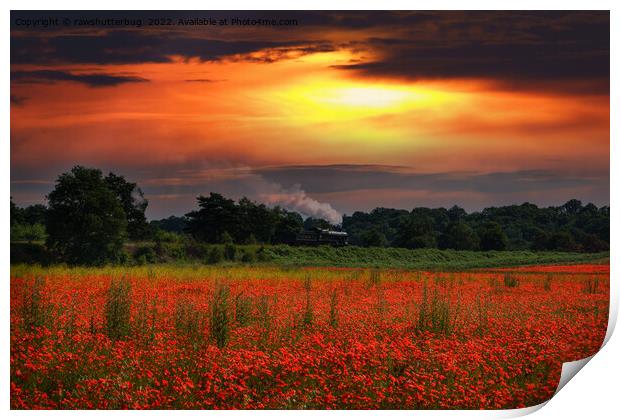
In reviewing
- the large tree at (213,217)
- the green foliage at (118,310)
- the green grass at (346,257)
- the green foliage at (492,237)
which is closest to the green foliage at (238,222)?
the large tree at (213,217)

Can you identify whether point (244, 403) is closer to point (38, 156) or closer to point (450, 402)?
point (450, 402)

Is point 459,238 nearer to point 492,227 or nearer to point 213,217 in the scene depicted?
point 492,227

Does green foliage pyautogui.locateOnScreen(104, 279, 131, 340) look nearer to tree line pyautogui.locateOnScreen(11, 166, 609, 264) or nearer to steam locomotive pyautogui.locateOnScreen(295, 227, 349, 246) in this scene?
tree line pyautogui.locateOnScreen(11, 166, 609, 264)

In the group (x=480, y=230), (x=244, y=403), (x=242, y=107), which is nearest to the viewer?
(x=244, y=403)

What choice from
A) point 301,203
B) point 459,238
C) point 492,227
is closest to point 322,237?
point 301,203

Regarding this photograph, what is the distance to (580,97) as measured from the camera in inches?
304

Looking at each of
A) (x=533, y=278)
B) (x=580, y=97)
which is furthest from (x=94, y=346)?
(x=580, y=97)

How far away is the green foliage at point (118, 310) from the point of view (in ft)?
24.8

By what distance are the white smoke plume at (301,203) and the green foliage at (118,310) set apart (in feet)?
5.19

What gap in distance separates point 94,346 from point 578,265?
4.77m

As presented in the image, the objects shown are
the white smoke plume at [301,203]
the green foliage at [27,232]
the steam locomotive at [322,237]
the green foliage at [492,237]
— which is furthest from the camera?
the green foliage at [492,237]

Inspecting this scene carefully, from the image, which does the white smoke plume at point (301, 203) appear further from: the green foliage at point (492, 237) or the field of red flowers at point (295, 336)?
the green foliage at point (492, 237)

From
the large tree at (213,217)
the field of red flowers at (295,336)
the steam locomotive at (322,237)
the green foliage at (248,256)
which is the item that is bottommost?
the field of red flowers at (295,336)
